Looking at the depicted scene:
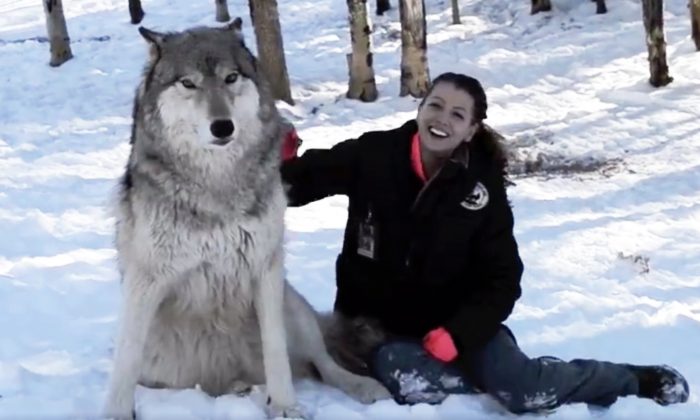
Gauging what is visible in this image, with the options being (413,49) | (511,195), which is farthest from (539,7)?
(511,195)

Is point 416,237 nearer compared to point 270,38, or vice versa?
point 416,237

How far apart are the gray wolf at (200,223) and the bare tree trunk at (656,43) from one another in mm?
11402

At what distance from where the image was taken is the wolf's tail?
4547mm

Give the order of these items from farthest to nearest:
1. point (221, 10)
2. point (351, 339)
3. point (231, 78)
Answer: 1. point (221, 10)
2. point (351, 339)
3. point (231, 78)

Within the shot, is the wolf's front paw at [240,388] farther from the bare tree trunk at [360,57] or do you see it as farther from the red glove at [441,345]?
the bare tree trunk at [360,57]

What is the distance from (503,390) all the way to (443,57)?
13603 mm

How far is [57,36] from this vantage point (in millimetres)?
17531

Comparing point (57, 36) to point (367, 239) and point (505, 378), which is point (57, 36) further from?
point (505, 378)

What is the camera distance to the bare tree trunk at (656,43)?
46.2 ft

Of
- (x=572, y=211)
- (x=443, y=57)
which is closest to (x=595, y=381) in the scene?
(x=572, y=211)

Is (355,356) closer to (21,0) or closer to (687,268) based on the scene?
(687,268)

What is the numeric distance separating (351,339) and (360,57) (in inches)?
365

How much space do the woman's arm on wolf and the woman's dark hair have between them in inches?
19.4

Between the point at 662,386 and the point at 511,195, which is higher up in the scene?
the point at 662,386
